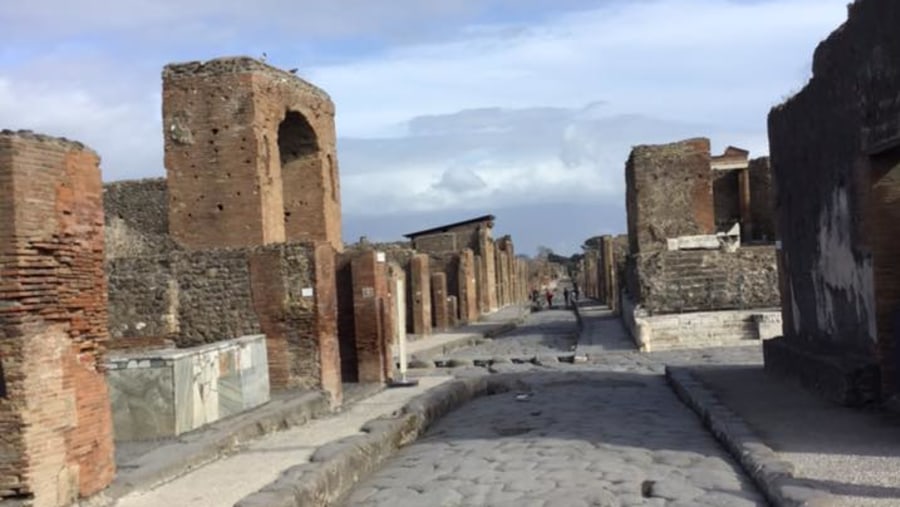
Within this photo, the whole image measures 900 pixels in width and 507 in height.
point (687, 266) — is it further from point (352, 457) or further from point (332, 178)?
point (352, 457)

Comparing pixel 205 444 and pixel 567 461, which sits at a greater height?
pixel 205 444

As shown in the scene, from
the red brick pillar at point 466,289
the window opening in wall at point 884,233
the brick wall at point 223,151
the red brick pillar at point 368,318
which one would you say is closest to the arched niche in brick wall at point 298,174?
the brick wall at point 223,151

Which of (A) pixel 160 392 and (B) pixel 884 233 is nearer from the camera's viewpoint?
(B) pixel 884 233

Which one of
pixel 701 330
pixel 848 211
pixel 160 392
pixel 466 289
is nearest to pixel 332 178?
pixel 701 330

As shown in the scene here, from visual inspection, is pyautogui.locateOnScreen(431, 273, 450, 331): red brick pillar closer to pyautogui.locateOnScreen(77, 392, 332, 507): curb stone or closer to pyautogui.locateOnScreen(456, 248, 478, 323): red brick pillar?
pyautogui.locateOnScreen(456, 248, 478, 323): red brick pillar

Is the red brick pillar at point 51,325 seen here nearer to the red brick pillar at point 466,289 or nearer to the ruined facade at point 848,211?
the ruined facade at point 848,211

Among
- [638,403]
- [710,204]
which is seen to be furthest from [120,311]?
[710,204]

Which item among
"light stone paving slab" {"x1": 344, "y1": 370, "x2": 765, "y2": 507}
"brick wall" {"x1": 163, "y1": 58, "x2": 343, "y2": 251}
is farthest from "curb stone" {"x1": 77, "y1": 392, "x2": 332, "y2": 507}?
"brick wall" {"x1": 163, "y1": 58, "x2": 343, "y2": 251}

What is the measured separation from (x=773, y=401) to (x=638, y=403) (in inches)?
A: 80.7

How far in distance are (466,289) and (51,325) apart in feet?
94.6

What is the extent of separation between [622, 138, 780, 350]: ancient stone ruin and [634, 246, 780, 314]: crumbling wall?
0.06ft

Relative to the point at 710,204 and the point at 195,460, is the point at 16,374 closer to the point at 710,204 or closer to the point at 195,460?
the point at 195,460

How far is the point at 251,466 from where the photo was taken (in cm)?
820

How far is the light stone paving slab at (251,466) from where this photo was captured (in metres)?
6.98
